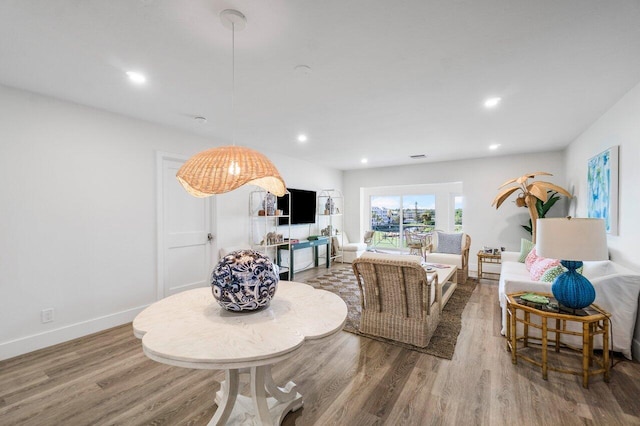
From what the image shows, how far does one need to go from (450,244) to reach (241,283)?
4.76 m

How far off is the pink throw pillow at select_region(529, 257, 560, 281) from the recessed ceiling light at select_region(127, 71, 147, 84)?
4.20 meters

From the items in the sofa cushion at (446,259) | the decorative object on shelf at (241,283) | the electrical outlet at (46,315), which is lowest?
the electrical outlet at (46,315)

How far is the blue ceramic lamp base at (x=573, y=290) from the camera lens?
6.91ft

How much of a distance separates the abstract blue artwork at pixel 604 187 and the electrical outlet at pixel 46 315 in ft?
18.6

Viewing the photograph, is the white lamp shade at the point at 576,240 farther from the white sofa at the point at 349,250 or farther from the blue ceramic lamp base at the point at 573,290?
the white sofa at the point at 349,250

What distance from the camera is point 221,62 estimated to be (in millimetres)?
2094

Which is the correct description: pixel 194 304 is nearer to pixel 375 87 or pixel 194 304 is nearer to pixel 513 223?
pixel 375 87

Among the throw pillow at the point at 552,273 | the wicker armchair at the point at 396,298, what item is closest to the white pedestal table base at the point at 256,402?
the wicker armchair at the point at 396,298

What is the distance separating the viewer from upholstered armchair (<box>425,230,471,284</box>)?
489 centimetres

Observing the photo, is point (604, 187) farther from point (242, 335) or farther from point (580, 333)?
point (242, 335)

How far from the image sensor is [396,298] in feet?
8.85

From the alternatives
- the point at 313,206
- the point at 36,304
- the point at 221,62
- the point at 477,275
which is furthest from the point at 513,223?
the point at 36,304

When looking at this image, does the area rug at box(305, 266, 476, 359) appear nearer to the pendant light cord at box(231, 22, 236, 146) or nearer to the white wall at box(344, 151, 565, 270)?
the white wall at box(344, 151, 565, 270)

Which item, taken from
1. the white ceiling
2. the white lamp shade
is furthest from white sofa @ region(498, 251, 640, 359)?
the white ceiling
